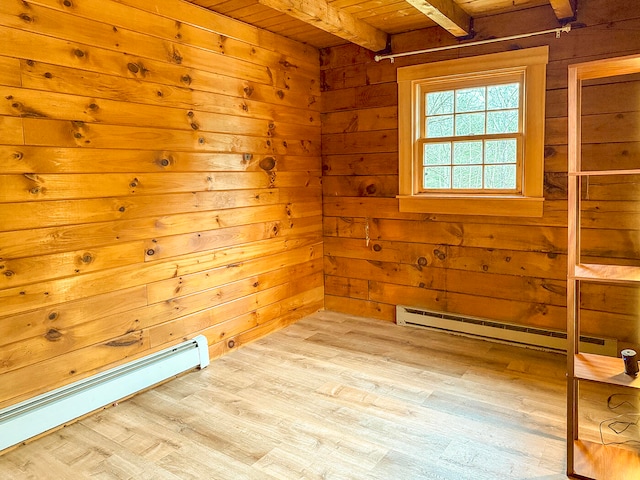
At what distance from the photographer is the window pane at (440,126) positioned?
12.0ft

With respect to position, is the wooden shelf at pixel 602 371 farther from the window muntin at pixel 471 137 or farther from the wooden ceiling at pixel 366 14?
the wooden ceiling at pixel 366 14

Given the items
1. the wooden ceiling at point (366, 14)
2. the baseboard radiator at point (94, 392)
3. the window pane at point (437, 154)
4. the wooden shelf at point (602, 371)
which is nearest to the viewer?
the wooden shelf at point (602, 371)

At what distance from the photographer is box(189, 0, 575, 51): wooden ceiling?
2.93 meters

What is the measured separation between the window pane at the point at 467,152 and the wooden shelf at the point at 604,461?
6.76 ft

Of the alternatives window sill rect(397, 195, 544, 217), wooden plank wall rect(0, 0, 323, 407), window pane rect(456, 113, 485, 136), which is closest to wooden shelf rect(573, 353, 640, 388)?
window sill rect(397, 195, 544, 217)

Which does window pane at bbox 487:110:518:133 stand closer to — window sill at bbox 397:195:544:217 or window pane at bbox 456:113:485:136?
window pane at bbox 456:113:485:136

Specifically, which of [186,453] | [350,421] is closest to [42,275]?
[186,453]

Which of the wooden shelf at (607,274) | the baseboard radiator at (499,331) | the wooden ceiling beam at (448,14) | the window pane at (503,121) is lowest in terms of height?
the baseboard radiator at (499,331)

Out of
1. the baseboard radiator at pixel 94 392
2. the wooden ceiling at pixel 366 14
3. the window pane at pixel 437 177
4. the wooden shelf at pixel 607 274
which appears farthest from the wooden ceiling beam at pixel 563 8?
the baseboard radiator at pixel 94 392

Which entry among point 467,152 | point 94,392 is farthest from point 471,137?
point 94,392

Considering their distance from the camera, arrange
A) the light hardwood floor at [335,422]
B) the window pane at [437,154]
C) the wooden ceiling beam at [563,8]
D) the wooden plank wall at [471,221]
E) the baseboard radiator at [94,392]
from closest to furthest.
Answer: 1. the light hardwood floor at [335,422]
2. the baseboard radiator at [94,392]
3. the wooden ceiling beam at [563,8]
4. the wooden plank wall at [471,221]
5. the window pane at [437,154]

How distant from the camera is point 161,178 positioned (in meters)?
2.93

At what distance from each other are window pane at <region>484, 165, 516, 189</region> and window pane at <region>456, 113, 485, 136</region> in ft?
0.94

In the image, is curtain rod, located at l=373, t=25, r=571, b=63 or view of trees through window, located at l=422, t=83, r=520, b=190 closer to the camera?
curtain rod, located at l=373, t=25, r=571, b=63
